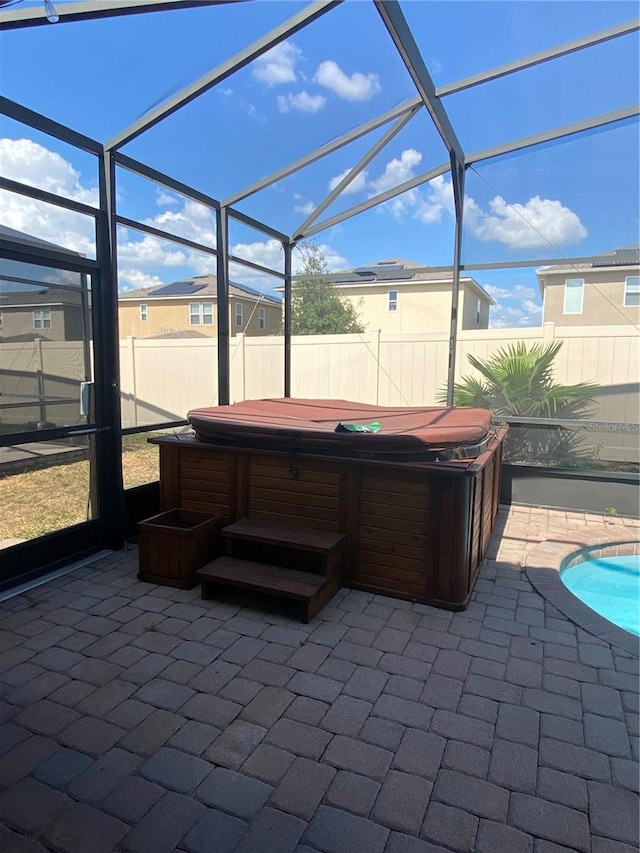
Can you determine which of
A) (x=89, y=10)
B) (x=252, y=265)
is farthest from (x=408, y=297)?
(x=89, y=10)

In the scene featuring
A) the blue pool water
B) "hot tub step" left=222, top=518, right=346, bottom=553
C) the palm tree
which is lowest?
the blue pool water

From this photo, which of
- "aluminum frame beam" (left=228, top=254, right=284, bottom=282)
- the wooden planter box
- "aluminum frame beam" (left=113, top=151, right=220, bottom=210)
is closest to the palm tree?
"aluminum frame beam" (left=228, top=254, right=284, bottom=282)

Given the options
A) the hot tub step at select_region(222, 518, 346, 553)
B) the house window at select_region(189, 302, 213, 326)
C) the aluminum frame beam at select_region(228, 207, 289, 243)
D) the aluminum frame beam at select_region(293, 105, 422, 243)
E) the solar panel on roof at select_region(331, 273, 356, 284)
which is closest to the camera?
the hot tub step at select_region(222, 518, 346, 553)

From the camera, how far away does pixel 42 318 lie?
3.00m

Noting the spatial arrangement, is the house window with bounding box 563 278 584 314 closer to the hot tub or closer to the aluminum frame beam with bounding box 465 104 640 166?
the aluminum frame beam with bounding box 465 104 640 166

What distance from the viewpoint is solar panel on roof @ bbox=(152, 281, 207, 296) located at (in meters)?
4.14

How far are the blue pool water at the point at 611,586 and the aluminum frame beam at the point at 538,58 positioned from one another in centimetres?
331

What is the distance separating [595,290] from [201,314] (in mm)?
3556

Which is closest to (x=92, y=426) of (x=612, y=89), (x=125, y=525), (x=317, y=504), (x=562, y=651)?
(x=125, y=525)

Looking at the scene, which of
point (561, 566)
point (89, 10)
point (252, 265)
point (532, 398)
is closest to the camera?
point (89, 10)

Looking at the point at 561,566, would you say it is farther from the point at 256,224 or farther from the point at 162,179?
the point at 256,224

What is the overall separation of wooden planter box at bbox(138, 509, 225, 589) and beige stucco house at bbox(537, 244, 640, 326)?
372cm

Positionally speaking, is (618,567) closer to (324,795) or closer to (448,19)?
(324,795)

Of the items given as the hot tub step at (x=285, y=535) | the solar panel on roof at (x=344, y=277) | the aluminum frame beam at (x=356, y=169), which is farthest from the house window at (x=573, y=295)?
the hot tub step at (x=285, y=535)
